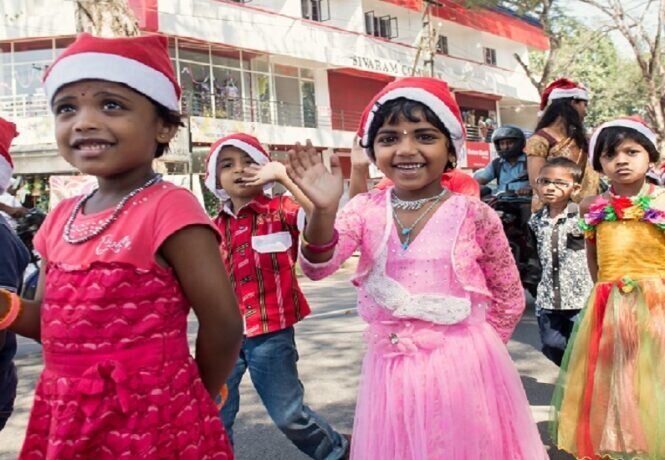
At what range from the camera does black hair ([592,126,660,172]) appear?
4152 millimetres

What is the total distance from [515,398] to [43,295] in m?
1.63

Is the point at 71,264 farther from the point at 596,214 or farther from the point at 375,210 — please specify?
the point at 596,214

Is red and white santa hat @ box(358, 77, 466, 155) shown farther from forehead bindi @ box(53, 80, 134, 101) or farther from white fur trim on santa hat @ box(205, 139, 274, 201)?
forehead bindi @ box(53, 80, 134, 101)

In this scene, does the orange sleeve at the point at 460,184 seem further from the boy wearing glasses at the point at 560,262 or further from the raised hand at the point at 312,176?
the raised hand at the point at 312,176

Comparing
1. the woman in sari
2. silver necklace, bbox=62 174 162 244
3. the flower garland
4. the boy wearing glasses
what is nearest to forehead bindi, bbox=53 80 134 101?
silver necklace, bbox=62 174 162 244

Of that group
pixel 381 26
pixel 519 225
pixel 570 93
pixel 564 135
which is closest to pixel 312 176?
pixel 564 135

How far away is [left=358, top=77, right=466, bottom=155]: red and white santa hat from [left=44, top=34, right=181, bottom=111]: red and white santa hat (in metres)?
0.98

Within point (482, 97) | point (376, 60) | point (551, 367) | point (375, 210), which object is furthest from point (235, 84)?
point (375, 210)

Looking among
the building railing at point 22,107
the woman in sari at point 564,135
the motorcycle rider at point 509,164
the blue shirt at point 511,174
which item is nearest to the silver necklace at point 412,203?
the woman in sari at point 564,135

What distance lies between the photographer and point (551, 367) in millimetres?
5887

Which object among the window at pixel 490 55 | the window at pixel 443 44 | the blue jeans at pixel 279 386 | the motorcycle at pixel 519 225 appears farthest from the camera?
the window at pixel 490 55

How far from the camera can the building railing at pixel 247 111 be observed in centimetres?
2192

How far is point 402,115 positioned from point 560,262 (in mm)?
2035

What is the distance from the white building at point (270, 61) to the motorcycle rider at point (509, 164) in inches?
309
